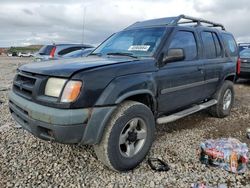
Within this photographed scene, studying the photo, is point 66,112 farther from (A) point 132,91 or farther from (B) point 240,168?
(B) point 240,168

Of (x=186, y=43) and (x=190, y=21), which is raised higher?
(x=190, y=21)

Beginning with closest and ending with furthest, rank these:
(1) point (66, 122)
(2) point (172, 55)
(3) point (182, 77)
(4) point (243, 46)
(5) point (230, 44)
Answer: (1) point (66, 122) → (2) point (172, 55) → (3) point (182, 77) → (5) point (230, 44) → (4) point (243, 46)

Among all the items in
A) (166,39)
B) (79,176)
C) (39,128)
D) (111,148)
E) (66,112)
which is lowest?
(79,176)

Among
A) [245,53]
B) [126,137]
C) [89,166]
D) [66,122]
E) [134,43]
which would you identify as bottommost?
[89,166]

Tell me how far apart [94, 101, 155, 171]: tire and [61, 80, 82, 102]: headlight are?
1.78 feet

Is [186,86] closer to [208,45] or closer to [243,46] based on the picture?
[208,45]

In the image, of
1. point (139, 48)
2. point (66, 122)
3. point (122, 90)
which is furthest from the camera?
point (139, 48)

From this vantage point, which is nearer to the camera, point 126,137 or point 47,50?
point 126,137

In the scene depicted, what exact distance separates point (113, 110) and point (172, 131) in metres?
2.14

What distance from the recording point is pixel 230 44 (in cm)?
607

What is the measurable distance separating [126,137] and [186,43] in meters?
2.00

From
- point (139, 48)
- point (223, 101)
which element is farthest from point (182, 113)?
point (223, 101)

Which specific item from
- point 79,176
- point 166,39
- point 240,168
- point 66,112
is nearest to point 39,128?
point 66,112

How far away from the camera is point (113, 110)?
309cm
